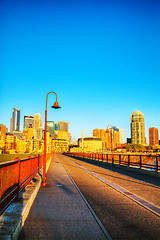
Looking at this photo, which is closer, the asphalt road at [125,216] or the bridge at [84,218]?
the bridge at [84,218]

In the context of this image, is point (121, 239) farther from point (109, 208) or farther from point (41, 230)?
point (109, 208)

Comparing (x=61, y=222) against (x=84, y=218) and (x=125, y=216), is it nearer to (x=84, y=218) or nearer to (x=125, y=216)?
(x=84, y=218)

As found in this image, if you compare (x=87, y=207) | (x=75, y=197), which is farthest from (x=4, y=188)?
(x=75, y=197)

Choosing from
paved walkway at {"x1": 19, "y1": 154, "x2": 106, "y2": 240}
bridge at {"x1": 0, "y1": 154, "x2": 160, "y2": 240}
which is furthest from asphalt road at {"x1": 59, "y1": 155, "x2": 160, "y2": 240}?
paved walkway at {"x1": 19, "y1": 154, "x2": 106, "y2": 240}

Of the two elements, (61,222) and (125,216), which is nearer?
(61,222)

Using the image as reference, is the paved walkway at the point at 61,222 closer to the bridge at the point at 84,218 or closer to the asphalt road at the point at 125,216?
the bridge at the point at 84,218

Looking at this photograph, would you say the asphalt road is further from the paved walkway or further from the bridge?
the paved walkway

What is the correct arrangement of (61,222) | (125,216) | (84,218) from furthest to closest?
(125,216), (84,218), (61,222)

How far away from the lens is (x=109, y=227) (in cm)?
530

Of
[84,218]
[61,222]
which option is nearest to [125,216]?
[84,218]

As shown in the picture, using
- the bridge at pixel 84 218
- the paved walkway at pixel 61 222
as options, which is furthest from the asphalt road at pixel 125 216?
the paved walkway at pixel 61 222

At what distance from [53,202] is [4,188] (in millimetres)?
3493

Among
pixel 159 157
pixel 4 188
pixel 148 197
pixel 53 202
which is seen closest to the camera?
pixel 4 188

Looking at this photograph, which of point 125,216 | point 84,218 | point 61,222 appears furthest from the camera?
point 125,216
